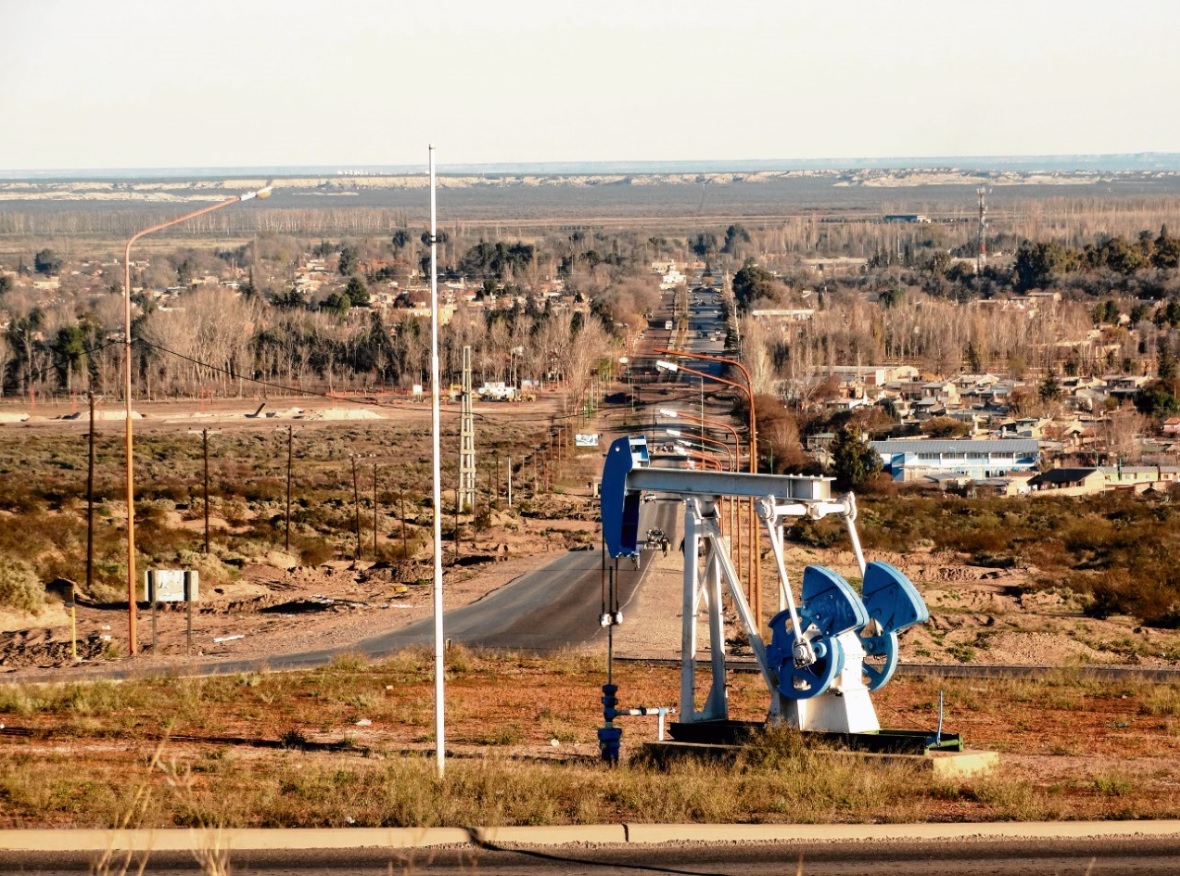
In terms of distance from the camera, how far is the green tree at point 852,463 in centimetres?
7231

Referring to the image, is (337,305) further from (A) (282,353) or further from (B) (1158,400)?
(B) (1158,400)

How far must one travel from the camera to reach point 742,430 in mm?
81938

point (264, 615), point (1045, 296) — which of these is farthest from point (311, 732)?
point (1045, 296)

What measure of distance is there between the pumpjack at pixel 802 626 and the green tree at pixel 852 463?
183ft

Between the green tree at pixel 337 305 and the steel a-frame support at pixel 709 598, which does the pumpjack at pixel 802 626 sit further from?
the green tree at pixel 337 305

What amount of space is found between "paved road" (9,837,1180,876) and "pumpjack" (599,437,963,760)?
2.66 meters

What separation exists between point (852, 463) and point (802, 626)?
57681 mm

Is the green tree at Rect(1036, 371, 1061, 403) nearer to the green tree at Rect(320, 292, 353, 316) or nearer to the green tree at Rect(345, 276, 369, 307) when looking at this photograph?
the green tree at Rect(320, 292, 353, 316)

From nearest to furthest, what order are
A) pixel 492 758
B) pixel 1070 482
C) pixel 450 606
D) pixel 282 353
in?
pixel 492 758 < pixel 450 606 < pixel 1070 482 < pixel 282 353

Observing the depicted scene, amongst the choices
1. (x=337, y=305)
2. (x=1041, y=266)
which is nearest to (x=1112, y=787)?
(x=337, y=305)

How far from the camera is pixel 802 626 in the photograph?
1541 centimetres

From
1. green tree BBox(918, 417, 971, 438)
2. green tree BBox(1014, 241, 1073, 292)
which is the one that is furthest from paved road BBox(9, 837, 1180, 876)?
green tree BBox(1014, 241, 1073, 292)

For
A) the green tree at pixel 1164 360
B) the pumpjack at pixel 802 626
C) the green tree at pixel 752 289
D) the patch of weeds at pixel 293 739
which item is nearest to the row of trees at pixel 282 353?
the green tree at pixel 1164 360

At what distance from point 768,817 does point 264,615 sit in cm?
2376
